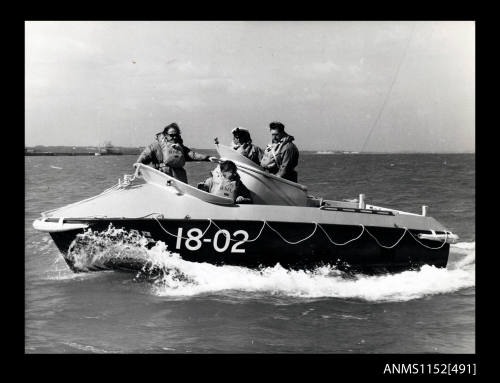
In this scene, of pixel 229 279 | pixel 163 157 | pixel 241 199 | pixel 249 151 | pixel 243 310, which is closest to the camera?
pixel 243 310

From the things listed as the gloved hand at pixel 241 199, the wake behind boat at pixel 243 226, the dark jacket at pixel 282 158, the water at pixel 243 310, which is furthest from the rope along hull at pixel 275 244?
the dark jacket at pixel 282 158

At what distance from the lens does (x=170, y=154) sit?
1065 centimetres

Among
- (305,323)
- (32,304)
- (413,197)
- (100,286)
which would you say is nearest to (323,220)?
(305,323)

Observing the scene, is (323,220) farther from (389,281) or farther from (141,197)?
(141,197)

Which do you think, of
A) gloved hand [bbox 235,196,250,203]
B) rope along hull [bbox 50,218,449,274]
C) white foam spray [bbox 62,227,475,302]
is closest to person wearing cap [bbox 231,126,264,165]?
gloved hand [bbox 235,196,250,203]

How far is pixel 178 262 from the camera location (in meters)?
9.88

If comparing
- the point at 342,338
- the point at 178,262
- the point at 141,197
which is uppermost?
the point at 141,197

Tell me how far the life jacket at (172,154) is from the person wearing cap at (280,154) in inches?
58.2

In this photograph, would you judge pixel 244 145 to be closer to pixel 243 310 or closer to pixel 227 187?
pixel 227 187

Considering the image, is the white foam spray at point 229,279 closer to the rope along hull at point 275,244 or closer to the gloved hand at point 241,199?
the rope along hull at point 275,244

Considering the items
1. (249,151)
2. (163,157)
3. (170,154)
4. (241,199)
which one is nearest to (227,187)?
(241,199)

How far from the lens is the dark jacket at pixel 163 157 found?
10.7 metres

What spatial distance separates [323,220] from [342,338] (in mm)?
2678

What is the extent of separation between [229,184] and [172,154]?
1111mm
